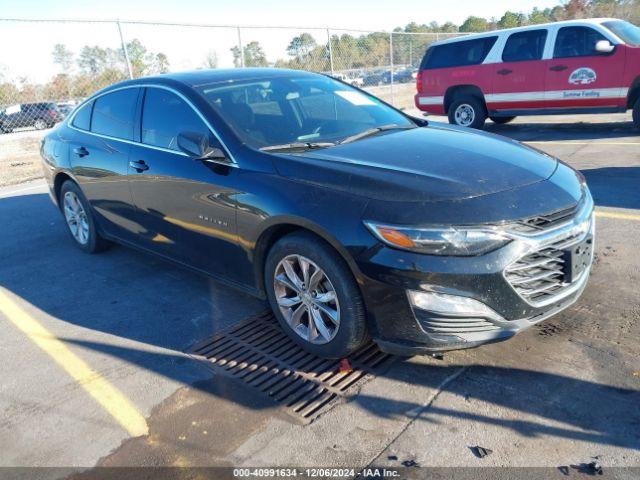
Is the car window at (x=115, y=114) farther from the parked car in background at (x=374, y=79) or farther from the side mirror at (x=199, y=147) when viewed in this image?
the parked car in background at (x=374, y=79)

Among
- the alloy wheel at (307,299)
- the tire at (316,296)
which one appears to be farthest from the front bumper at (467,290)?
the alloy wheel at (307,299)

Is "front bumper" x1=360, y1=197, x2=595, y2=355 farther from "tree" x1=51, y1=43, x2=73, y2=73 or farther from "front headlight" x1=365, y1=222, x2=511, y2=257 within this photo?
"tree" x1=51, y1=43, x2=73, y2=73

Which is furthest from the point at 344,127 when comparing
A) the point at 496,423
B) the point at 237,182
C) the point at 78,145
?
the point at 78,145

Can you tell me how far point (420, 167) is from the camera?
311 centimetres

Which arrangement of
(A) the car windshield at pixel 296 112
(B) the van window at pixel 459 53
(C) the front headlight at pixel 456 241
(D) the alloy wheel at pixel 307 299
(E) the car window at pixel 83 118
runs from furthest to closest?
(B) the van window at pixel 459 53
(E) the car window at pixel 83 118
(A) the car windshield at pixel 296 112
(D) the alloy wheel at pixel 307 299
(C) the front headlight at pixel 456 241

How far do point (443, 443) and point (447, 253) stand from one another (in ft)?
2.92

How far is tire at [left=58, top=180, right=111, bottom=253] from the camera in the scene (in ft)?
17.2

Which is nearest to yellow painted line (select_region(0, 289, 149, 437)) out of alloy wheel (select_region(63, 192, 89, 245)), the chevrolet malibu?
the chevrolet malibu

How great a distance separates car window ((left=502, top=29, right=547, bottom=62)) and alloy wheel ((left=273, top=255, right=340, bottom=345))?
8.83 m

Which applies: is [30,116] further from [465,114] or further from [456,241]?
[456,241]

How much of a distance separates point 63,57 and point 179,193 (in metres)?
11.1

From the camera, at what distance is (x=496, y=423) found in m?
2.60

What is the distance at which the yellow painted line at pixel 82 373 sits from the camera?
2.91 metres

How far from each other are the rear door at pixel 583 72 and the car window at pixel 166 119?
26.8 ft
